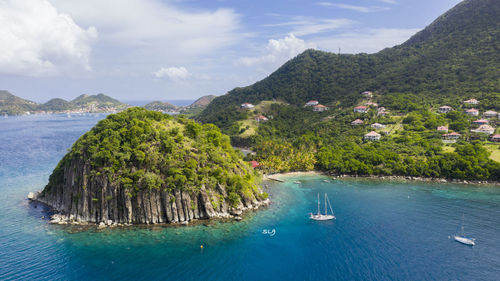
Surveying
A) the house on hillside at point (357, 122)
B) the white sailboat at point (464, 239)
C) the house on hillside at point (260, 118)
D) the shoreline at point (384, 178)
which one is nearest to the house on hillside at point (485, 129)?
the shoreline at point (384, 178)

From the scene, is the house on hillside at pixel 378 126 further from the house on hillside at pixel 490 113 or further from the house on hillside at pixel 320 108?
the house on hillside at pixel 320 108

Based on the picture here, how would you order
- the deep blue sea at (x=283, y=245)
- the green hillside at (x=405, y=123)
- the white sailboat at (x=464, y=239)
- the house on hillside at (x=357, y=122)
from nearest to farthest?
the deep blue sea at (x=283, y=245) < the white sailboat at (x=464, y=239) < the green hillside at (x=405, y=123) < the house on hillside at (x=357, y=122)

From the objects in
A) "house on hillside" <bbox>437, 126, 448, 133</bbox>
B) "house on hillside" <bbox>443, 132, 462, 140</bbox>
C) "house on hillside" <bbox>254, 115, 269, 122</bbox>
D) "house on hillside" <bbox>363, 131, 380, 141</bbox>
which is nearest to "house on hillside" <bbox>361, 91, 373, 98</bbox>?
"house on hillside" <bbox>437, 126, 448, 133</bbox>

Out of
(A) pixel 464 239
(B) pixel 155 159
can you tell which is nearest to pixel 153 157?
(B) pixel 155 159

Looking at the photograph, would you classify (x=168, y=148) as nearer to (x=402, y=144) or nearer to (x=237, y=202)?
(x=237, y=202)

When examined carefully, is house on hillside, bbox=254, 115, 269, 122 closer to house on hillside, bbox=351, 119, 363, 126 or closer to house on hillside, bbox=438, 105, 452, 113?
house on hillside, bbox=351, 119, 363, 126

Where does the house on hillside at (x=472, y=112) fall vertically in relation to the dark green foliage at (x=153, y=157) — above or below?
above
